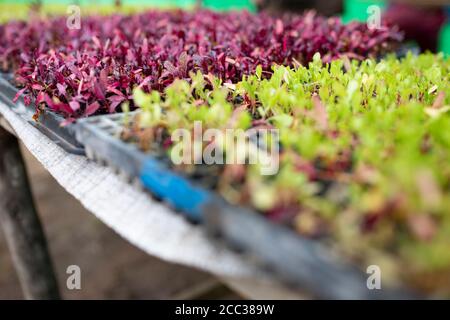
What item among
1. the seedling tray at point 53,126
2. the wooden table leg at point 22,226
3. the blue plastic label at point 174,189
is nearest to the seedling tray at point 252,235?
the blue plastic label at point 174,189

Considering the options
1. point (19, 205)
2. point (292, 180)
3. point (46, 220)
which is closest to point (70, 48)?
point (19, 205)

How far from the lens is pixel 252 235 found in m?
1.03

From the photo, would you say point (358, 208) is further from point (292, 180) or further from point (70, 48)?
point (70, 48)

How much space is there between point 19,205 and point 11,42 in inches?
47.2

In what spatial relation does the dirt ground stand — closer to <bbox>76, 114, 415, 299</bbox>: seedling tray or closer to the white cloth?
the white cloth

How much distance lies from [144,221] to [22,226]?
7.31 ft

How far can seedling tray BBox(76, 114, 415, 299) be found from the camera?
36.1 inches

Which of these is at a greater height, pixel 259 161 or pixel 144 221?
pixel 259 161

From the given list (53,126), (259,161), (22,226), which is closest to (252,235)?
(259,161)

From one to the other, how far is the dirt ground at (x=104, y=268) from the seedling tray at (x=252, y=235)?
2343 millimetres

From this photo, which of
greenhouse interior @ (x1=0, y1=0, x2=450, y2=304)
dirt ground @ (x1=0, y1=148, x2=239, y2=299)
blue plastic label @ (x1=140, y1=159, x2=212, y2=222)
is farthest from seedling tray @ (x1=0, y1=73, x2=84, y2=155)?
dirt ground @ (x1=0, y1=148, x2=239, y2=299)

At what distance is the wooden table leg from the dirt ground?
519mm

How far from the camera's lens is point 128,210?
1378 millimetres

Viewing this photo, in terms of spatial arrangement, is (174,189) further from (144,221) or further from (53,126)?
(53,126)
